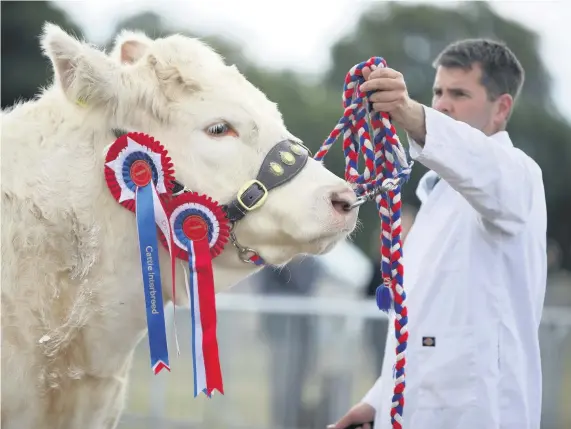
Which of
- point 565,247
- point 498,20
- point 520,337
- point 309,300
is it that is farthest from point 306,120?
point 520,337

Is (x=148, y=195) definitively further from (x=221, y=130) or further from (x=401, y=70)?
(x=401, y=70)

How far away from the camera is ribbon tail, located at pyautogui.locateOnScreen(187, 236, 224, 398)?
300 cm

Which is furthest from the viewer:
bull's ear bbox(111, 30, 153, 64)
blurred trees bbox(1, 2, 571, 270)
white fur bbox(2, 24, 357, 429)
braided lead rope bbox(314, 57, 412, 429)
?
blurred trees bbox(1, 2, 571, 270)

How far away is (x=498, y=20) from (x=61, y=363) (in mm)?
24047

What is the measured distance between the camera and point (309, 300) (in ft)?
27.1

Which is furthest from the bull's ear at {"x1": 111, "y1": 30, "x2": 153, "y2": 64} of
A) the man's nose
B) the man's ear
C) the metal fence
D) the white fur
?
the metal fence

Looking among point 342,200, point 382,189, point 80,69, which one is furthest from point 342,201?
point 80,69

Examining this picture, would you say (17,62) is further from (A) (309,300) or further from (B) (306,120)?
(A) (309,300)

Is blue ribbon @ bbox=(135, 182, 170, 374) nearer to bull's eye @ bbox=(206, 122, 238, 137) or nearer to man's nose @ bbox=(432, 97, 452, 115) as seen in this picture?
bull's eye @ bbox=(206, 122, 238, 137)

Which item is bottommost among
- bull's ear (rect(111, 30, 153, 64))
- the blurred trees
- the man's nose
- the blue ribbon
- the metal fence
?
the metal fence

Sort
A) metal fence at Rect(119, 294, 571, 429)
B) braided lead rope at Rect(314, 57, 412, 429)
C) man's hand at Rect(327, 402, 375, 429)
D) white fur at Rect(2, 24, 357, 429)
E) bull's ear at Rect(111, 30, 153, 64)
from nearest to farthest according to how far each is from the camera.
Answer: white fur at Rect(2, 24, 357, 429)
braided lead rope at Rect(314, 57, 412, 429)
bull's ear at Rect(111, 30, 153, 64)
man's hand at Rect(327, 402, 375, 429)
metal fence at Rect(119, 294, 571, 429)

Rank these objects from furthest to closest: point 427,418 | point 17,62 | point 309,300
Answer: point 17,62, point 309,300, point 427,418

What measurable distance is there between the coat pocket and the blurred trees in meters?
16.9

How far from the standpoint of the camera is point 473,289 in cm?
332
